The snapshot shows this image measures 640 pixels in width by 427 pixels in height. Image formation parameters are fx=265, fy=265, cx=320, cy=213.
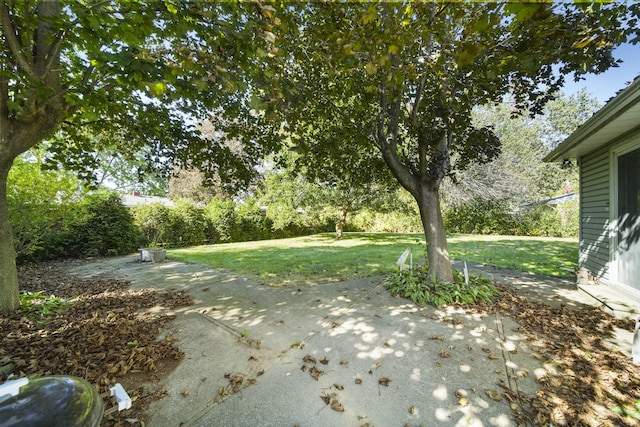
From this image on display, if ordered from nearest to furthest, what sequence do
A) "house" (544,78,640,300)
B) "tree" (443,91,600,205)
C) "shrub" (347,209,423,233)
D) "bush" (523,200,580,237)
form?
"house" (544,78,640,300), "bush" (523,200,580,237), "tree" (443,91,600,205), "shrub" (347,209,423,233)

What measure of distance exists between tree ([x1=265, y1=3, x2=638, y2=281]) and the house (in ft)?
2.81

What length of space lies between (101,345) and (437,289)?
5.21 meters

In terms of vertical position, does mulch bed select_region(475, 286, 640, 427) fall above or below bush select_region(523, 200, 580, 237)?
below

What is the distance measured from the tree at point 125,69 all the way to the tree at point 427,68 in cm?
55

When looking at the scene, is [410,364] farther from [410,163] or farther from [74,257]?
[74,257]

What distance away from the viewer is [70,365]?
9.20 ft

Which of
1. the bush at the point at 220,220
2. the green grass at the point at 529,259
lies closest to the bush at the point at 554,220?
the green grass at the point at 529,259

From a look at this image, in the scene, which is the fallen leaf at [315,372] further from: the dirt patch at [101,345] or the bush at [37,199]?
the bush at [37,199]

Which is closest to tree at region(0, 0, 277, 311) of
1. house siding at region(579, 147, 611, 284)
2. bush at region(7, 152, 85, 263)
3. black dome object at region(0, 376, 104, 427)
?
bush at region(7, 152, 85, 263)

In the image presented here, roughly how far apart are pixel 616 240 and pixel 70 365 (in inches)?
336

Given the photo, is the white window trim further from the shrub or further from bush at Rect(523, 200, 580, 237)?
the shrub

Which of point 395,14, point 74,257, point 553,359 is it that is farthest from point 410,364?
point 74,257

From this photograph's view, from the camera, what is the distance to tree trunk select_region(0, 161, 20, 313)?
3.93m

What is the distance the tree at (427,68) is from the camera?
3275 mm
